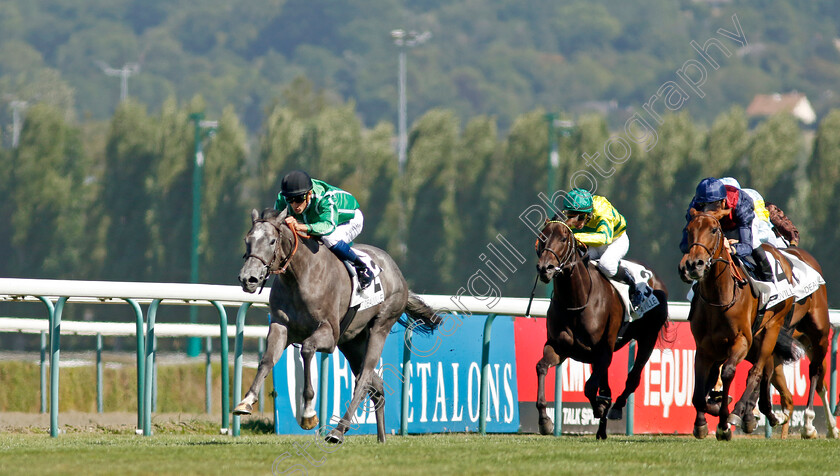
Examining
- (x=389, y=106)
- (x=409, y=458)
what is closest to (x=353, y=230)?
(x=409, y=458)

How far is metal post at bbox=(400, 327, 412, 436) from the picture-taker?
9070 millimetres

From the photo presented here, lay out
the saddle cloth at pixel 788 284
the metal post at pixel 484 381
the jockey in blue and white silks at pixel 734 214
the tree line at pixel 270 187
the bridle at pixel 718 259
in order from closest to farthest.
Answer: the bridle at pixel 718 259 → the jockey in blue and white silks at pixel 734 214 → the saddle cloth at pixel 788 284 → the metal post at pixel 484 381 → the tree line at pixel 270 187

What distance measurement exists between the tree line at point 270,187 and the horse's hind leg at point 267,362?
89.9ft

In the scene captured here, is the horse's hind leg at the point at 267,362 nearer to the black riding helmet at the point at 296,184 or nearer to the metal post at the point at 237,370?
the black riding helmet at the point at 296,184

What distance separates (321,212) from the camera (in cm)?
736

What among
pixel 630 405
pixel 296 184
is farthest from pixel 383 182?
pixel 296 184

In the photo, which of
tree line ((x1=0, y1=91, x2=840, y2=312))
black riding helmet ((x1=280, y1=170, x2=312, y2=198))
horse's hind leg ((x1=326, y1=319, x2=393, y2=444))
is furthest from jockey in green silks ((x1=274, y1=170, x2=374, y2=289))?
tree line ((x1=0, y1=91, x2=840, y2=312))

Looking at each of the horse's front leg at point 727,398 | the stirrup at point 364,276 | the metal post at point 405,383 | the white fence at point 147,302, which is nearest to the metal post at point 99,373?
the white fence at point 147,302

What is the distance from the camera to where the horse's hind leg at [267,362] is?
6.28 meters

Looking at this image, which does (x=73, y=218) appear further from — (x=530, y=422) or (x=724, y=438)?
(x=724, y=438)

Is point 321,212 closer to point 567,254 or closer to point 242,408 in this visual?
point 242,408

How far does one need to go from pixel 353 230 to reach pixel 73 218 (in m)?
32.5

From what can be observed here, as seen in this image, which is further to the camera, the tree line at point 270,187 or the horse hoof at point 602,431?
the tree line at point 270,187

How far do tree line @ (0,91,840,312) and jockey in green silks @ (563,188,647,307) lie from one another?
25431mm
